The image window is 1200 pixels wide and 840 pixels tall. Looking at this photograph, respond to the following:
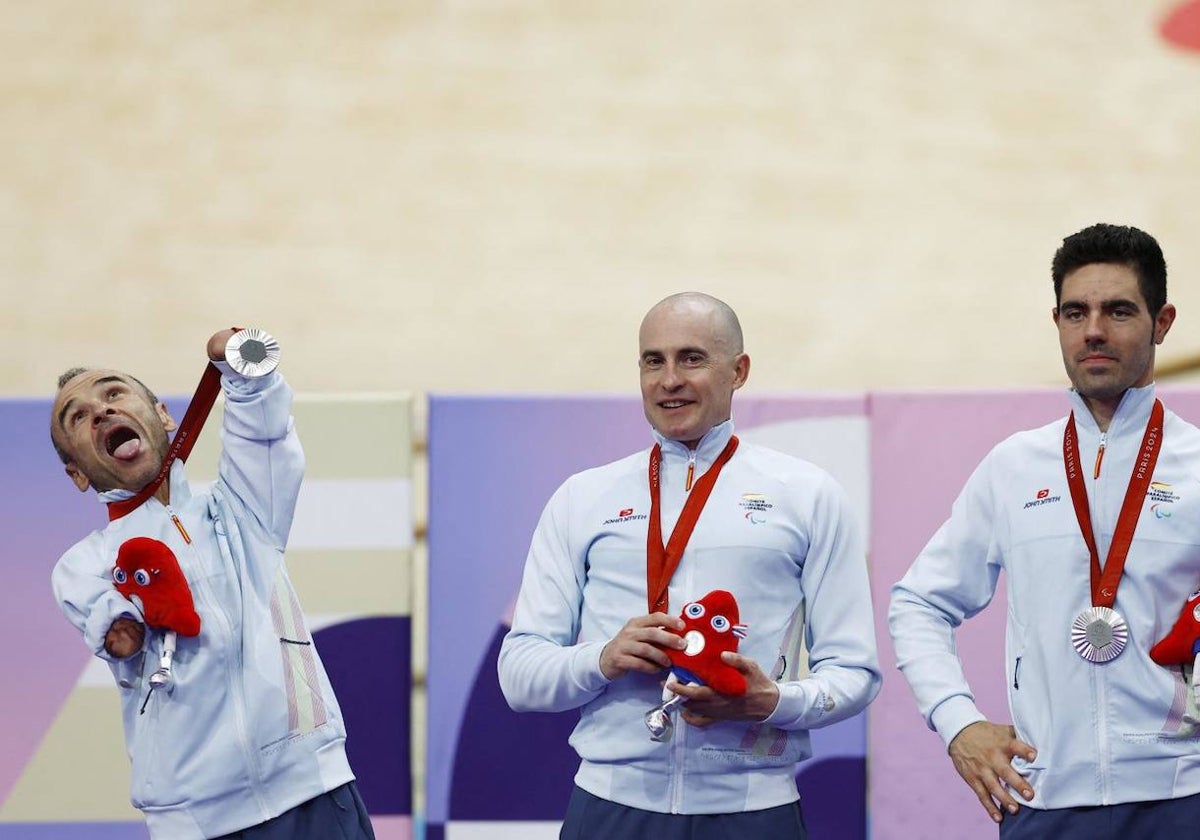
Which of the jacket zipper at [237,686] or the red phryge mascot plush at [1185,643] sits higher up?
the red phryge mascot plush at [1185,643]

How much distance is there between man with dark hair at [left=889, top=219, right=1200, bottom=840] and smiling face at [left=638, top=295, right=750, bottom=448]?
1.79 feet

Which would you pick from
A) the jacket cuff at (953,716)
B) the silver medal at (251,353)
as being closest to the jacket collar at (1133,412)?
the jacket cuff at (953,716)

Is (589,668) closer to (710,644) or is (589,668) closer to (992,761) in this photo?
(710,644)

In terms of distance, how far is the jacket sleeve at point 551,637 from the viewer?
2824 millimetres

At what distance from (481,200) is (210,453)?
1.98 metres

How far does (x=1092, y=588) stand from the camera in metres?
2.56

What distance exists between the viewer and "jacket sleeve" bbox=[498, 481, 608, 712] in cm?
282

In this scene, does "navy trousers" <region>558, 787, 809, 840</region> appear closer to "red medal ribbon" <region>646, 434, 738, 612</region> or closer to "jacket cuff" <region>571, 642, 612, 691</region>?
"jacket cuff" <region>571, 642, 612, 691</region>

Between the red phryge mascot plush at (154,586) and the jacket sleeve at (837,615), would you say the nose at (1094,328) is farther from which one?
the red phryge mascot plush at (154,586)

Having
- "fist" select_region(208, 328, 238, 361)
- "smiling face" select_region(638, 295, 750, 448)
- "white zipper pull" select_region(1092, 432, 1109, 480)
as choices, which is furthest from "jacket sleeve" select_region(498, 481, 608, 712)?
"white zipper pull" select_region(1092, 432, 1109, 480)

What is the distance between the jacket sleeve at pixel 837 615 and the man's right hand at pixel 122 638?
4.04 feet

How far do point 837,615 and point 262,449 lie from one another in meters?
1.21

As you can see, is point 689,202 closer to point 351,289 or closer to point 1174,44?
point 351,289

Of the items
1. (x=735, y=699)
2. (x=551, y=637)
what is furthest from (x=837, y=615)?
(x=551, y=637)
